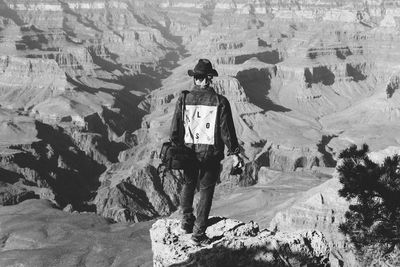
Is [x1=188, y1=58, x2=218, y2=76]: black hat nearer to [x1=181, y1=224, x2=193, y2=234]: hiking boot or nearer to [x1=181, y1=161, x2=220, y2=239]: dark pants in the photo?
[x1=181, y1=161, x2=220, y2=239]: dark pants

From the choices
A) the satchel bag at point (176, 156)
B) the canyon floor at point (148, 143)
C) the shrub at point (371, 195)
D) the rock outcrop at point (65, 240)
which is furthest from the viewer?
the canyon floor at point (148, 143)

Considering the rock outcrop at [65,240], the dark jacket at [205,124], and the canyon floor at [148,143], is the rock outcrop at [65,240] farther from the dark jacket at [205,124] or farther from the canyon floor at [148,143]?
the dark jacket at [205,124]

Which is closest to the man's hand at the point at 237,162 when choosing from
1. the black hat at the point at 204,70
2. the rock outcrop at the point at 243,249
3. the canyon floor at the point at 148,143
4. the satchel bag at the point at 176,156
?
the satchel bag at the point at 176,156

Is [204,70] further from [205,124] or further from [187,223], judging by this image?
[187,223]

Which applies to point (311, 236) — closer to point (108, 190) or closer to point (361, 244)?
point (361, 244)

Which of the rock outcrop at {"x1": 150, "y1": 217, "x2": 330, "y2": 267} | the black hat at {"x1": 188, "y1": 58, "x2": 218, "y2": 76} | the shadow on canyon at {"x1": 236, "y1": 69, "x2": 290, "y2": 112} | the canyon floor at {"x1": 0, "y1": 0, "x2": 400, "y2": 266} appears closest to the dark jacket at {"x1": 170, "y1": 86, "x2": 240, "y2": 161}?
the black hat at {"x1": 188, "y1": 58, "x2": 218, "y2": 76}
